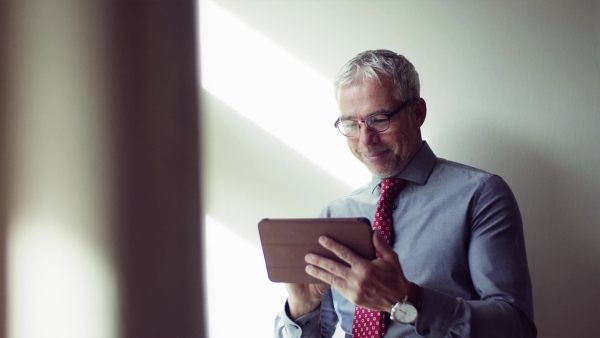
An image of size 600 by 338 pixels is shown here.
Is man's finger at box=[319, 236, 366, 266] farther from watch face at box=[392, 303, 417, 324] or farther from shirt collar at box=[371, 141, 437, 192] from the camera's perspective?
shirt collar at box=[371, 141, 437, 192]

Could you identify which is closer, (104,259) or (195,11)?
(104,259)

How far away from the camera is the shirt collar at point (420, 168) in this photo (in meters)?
1.64

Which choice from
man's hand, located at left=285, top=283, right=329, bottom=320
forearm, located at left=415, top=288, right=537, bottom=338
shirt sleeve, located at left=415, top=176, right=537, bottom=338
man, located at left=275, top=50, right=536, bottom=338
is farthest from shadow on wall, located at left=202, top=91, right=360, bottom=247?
forearm, located at left=415, top=288, right=537, bottom=338

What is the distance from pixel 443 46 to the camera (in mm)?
1798

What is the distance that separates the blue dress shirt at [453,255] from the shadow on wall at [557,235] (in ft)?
0.76

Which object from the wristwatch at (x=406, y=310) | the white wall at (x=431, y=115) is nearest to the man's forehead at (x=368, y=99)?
the white wall at (x=431, y=115)

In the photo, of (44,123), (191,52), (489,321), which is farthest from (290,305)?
(191,52)

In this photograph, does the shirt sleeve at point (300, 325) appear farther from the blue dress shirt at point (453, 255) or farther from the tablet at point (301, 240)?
the tablet at point (301, 240)

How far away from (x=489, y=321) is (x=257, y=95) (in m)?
1.03

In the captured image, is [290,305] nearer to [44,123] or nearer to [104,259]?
[104,259]

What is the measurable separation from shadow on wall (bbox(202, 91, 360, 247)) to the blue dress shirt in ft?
0.68

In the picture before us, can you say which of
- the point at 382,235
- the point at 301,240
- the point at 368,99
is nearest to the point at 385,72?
the point at 368,99

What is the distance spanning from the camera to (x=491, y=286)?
142cm

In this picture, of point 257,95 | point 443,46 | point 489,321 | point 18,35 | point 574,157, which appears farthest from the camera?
point 257,95
